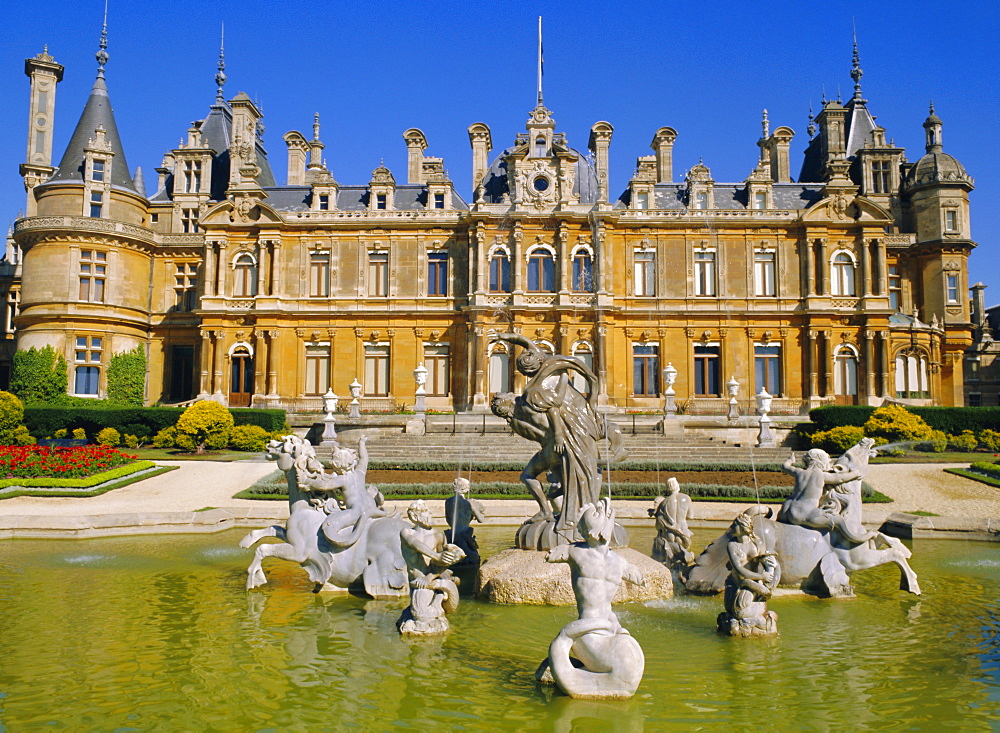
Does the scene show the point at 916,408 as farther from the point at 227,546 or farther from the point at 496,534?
the point at 227,546

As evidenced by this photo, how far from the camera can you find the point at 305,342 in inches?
1436

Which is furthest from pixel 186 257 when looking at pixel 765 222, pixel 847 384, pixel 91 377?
pixel 847 384

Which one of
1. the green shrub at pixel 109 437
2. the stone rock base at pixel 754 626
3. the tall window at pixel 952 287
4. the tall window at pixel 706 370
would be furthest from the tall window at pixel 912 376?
the green shrub at pixel 109 437

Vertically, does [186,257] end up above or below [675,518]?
above

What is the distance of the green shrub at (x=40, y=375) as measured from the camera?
3350 centimetres


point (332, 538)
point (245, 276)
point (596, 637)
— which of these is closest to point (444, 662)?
point (596, 637)

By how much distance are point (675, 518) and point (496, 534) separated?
4.60m

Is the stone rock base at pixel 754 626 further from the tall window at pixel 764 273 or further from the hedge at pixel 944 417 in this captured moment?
the tall window at pixel 764 273

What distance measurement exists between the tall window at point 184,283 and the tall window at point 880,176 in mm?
38894

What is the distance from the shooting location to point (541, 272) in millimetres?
35281

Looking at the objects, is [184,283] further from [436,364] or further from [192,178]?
[436,364]

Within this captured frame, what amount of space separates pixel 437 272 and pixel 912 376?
25.2 meters

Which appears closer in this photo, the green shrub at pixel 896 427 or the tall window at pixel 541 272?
the green shrub at pixel 896 427

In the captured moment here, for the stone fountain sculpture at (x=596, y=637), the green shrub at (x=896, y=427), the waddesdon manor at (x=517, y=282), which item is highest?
the waddesdon manor at (x=517, y=282)
